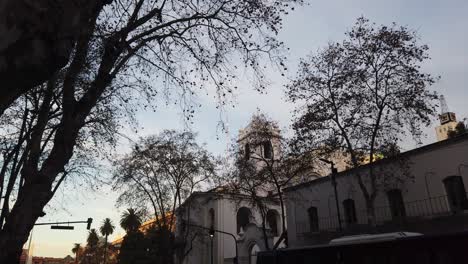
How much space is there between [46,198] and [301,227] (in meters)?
21.3

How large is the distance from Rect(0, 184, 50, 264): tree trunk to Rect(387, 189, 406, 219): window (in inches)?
696

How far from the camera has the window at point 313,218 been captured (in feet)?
85.8

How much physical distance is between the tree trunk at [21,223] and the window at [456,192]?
1694 cm

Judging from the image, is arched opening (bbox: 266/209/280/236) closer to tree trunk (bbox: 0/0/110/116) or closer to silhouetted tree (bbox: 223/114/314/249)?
silhouetted tree (bbox: 223/114/314/249)

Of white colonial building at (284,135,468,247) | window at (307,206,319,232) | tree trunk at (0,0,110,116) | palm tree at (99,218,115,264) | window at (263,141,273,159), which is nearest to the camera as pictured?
tree trunk at (0,0,110,116)

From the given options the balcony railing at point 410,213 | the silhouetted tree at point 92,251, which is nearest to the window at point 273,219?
the balcony railing at point 410,213

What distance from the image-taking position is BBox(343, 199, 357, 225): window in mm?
23375

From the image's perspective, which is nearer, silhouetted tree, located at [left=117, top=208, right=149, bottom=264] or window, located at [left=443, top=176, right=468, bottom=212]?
window, located at [left=443, top=176, right=468, bottom=212]

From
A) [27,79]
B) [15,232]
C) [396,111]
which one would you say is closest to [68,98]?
[15,232]

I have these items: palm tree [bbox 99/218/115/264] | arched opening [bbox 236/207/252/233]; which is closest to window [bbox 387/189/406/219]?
arched opening [bbox 236/207/252/233]

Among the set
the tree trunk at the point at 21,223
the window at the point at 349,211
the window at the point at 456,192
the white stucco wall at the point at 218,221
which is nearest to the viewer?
the tree trunk at the point at 21,223

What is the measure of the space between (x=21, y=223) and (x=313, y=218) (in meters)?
21.5

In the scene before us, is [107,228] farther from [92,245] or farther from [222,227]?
[222,227]

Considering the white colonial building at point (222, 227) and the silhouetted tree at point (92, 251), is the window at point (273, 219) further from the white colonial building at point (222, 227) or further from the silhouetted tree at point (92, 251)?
the silhouetted tree at point (92, 251)
